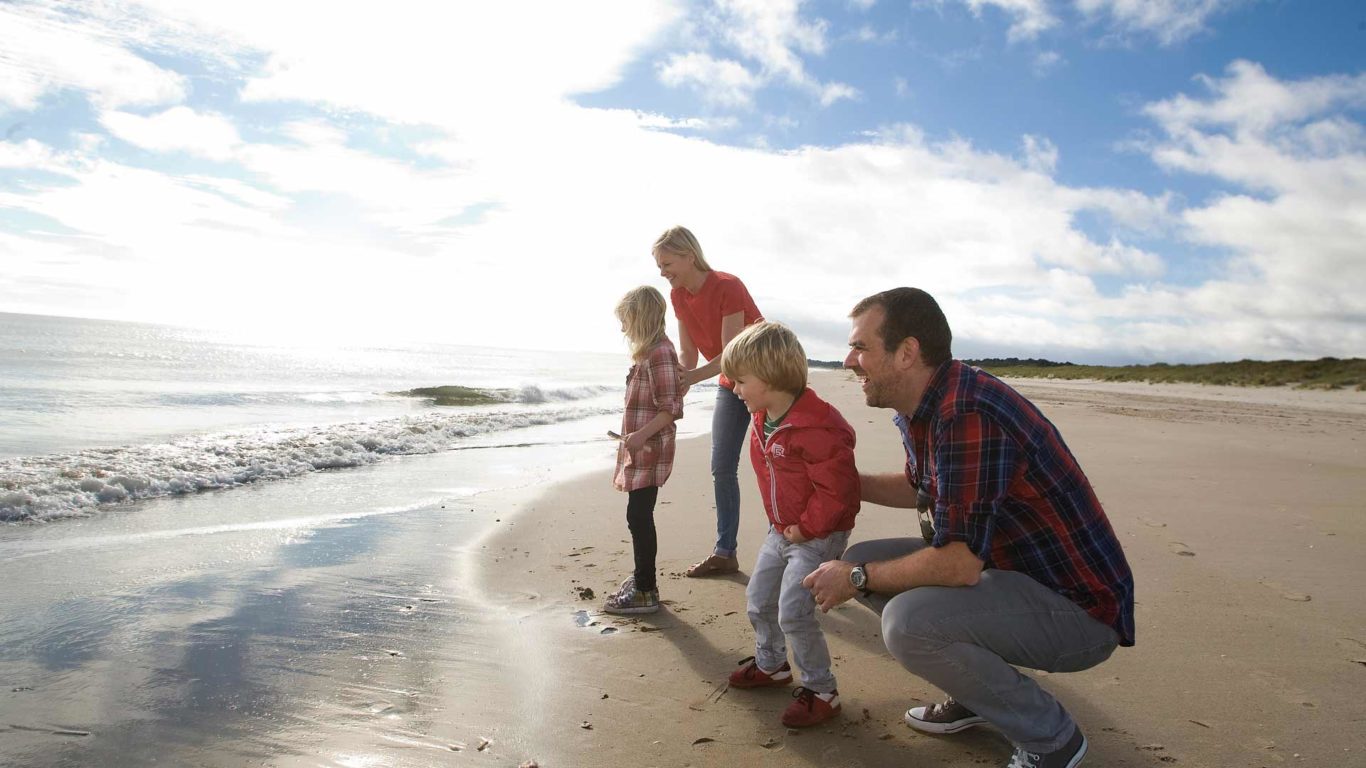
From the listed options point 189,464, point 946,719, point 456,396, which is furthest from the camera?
point 456,396

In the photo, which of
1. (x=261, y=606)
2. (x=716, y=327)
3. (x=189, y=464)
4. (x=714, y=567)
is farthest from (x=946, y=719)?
(x=189, y=464)

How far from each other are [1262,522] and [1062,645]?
4374 millimetres

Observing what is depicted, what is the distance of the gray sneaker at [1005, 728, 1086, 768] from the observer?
2.10 m

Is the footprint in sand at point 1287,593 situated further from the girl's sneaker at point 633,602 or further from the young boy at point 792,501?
the girl's sneaker at point 633,602

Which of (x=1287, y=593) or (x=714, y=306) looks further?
(x=714, y=306)

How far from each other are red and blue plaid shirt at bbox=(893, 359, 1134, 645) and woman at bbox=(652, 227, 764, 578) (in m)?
1.93

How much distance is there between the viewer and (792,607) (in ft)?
8.20

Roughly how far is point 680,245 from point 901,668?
2293 millimetres

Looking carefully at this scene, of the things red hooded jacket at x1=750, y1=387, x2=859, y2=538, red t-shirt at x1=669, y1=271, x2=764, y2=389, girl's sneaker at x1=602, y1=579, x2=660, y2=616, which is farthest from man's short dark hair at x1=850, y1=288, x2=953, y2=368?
girl's sneaker at x1=602, y1=579, x2=660, y2=616

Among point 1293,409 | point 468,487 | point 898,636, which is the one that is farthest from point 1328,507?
point 1293,409

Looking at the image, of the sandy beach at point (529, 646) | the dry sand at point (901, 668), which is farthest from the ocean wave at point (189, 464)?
the dry sand at point (901, 668)

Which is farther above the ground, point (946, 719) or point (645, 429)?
point (645, 429)

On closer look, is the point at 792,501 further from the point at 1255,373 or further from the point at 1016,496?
the point at 1255,373

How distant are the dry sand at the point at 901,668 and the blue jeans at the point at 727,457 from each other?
24 cm
